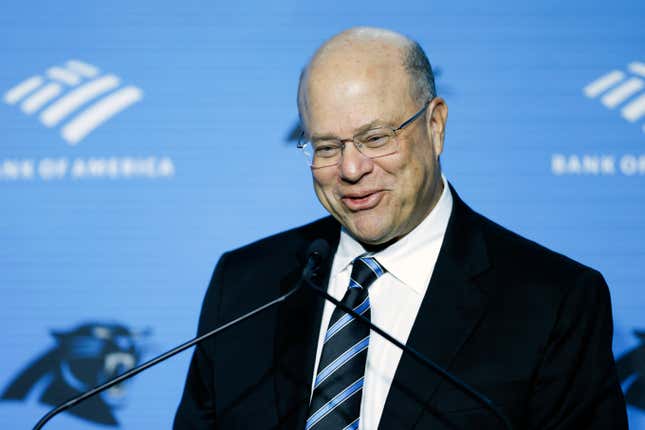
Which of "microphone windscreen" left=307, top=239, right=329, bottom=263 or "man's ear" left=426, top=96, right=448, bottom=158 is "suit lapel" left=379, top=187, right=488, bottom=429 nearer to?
"man's ear" left=426, top=96, right=448, bottom=158

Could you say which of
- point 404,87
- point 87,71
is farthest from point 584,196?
point 87,71

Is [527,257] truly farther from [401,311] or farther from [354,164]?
[354,164]

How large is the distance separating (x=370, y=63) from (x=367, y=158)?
168 millimetres

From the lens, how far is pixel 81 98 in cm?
206

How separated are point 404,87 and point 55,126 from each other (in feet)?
3.63

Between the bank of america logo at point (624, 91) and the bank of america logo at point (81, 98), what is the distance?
119 centimetres

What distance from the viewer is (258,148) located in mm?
2047

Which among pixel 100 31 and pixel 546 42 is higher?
pixel 100 31

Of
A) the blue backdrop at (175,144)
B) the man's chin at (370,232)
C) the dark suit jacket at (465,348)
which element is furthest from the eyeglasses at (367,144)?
the blue backdrop at (175,144)

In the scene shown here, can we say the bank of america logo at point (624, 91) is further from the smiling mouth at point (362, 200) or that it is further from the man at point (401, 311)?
the smiling mouth at point (362, 200)

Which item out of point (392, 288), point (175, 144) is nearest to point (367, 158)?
point (392, 288)

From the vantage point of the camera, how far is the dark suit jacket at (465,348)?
50.2 inches

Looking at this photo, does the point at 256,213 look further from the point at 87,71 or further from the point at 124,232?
the point at 87,71

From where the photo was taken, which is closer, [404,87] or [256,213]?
[404,87]
